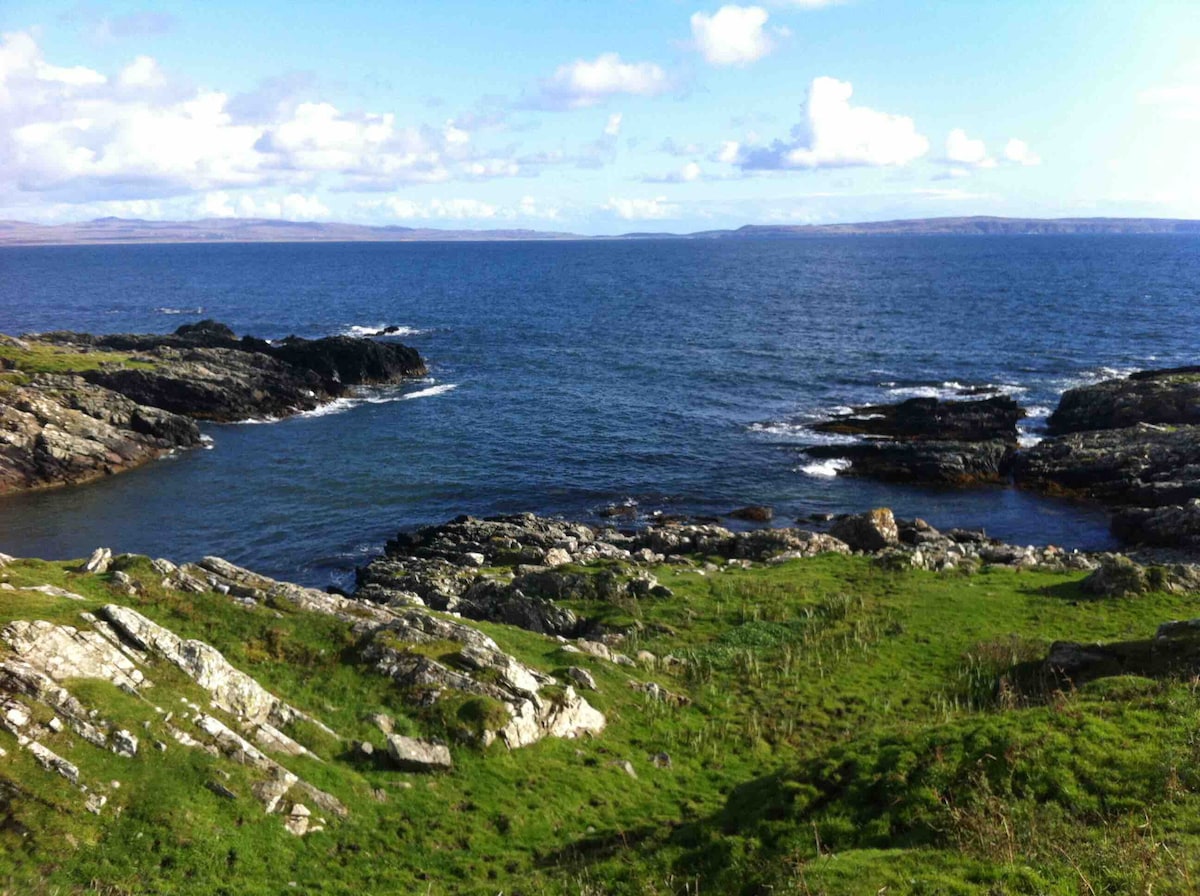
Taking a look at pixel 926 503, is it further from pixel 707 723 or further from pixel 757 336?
pixel 757 336

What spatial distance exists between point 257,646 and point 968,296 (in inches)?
7549

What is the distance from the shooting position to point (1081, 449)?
234 ft

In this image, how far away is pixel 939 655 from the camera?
114ft

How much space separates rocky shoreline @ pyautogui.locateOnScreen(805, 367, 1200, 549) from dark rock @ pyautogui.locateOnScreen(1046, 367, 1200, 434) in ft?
0.29

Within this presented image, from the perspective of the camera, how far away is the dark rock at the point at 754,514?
6303cm

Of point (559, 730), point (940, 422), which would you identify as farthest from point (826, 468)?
point (559, 730)

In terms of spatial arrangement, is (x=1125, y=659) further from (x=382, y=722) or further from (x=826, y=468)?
(x=826, y=468)

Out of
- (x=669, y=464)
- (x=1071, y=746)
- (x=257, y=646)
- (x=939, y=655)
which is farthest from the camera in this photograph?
(x=669, y=464)

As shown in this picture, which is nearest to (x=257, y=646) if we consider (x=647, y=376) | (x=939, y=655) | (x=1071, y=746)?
(x=1071, y=746)

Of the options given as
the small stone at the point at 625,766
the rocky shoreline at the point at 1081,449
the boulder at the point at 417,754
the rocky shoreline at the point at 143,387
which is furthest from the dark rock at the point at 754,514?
the rocky shoreline at the point at 143,387

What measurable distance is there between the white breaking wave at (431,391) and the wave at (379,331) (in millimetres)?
41789

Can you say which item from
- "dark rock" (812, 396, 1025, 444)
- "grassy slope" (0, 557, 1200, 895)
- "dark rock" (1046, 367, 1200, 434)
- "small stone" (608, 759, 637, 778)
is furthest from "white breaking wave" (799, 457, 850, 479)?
"small stone" (608, 759, 637, 778)

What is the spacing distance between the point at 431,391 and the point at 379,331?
161 ft

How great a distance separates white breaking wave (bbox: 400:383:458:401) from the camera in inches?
4122
